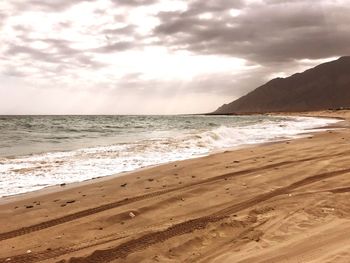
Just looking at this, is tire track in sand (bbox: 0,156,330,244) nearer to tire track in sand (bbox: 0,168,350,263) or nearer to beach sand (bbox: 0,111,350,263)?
beach sand (bbox: 0,111,350,263)

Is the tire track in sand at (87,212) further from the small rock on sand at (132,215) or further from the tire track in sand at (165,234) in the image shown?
the tire track in sand at (165,234)

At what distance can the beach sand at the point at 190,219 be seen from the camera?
14.3 feet

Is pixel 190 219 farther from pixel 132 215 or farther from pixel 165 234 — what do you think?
pixel 132 215

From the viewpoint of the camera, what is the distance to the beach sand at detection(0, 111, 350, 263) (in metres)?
4.34

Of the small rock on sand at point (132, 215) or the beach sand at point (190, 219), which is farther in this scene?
the small rock on sand at point (132, 215)

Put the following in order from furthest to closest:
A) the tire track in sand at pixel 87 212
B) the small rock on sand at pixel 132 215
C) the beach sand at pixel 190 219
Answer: the small rock on sand at pixel 132 215
the tire track in sand at pixel 87 212
the beach sand at pixel 190 219

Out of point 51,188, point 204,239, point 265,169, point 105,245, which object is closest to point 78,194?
point 51,188

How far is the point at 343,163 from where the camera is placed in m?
9.23

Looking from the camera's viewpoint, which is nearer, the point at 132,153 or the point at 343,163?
the point at 343,163

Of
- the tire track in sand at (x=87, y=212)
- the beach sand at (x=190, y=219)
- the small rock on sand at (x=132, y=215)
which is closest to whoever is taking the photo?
the beach sand at (x=190, y=219)

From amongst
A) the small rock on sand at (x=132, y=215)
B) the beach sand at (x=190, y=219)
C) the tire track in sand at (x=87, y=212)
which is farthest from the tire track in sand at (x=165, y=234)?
the tire track in sand at (x=87, y=212)

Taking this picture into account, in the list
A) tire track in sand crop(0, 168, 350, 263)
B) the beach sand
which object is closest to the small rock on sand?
the beach sand

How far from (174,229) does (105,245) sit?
0.98m

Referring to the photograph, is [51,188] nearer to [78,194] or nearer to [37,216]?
[78,194]
